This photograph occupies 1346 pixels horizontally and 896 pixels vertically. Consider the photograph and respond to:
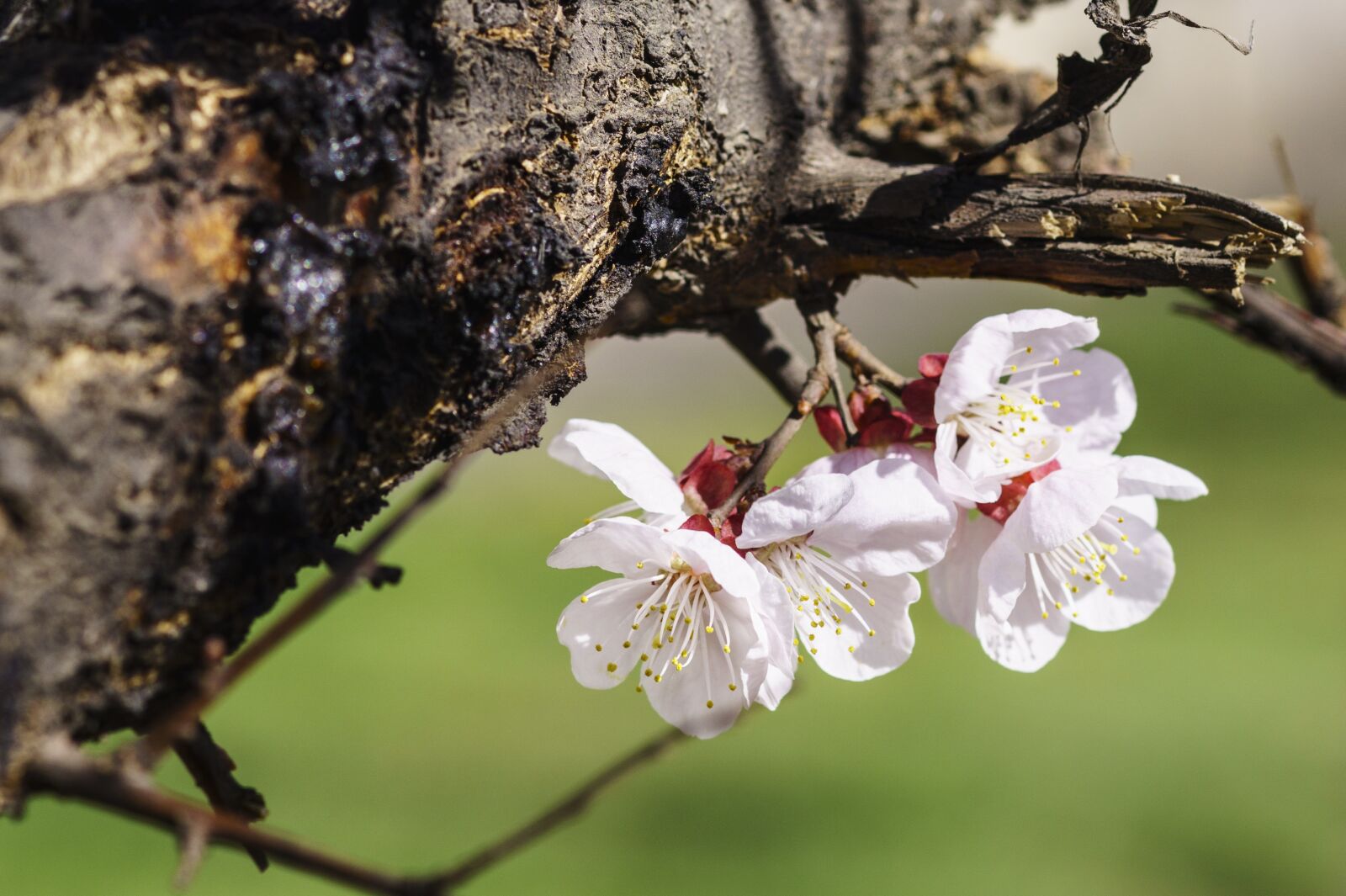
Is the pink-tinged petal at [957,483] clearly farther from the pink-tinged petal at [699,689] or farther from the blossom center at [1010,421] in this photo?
the pink-tinged petal at [699,689]

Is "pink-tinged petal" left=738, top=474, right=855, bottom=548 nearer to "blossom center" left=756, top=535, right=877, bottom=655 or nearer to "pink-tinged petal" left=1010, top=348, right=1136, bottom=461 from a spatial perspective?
"blossom center" left=756, top=535, right=877, bottom=655

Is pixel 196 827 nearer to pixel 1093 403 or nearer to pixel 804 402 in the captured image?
pixel 804 402

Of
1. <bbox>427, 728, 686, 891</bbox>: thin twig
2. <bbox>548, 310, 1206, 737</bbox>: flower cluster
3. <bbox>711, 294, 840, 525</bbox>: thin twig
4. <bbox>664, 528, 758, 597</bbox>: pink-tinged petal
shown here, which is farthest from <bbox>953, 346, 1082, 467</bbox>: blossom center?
<bbox>427, 728, 686, 891</bbox>: thin twig

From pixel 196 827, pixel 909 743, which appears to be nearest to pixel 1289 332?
pixel 196 827

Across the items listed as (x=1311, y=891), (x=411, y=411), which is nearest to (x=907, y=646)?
(x=411, y=411)

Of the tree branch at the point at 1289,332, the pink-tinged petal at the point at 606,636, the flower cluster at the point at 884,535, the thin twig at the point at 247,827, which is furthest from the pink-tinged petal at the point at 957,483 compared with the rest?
the tree branch at the point at 1289,332
